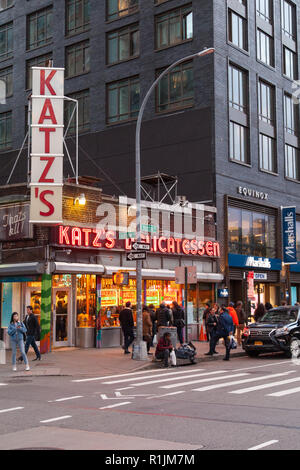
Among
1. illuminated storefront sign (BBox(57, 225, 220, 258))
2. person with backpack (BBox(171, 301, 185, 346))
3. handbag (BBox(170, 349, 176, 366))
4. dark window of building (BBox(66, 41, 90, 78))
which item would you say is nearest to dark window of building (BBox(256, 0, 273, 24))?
dark window of building (BBox(66, 41, 90, 78))

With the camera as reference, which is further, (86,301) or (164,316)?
(86,301)

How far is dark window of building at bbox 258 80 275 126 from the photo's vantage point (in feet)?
118

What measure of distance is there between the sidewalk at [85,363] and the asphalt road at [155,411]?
31.0 inches

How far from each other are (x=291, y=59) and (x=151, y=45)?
1055 cm

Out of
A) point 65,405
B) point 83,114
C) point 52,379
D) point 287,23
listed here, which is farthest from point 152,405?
point 287,23

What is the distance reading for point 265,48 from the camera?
120ft

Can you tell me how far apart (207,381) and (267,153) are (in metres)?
23.6

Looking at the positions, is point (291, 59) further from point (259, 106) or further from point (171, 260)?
point (171, 260)

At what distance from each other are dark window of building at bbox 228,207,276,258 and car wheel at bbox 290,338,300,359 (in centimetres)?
1092

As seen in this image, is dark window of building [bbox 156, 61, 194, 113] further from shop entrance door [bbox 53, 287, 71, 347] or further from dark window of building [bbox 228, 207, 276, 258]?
shop entrance door [bbox 53, 287, 71, 347]

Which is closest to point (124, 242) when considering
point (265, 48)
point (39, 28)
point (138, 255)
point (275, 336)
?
point (138, 255)

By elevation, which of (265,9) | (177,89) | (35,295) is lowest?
(35,295)

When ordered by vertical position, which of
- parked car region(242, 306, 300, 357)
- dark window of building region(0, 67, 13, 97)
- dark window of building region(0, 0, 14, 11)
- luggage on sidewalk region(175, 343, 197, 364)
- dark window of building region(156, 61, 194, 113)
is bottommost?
luggage on sidewalk region(175, 343, 197, 364)

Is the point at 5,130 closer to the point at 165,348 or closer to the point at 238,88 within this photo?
the point at 238,88
